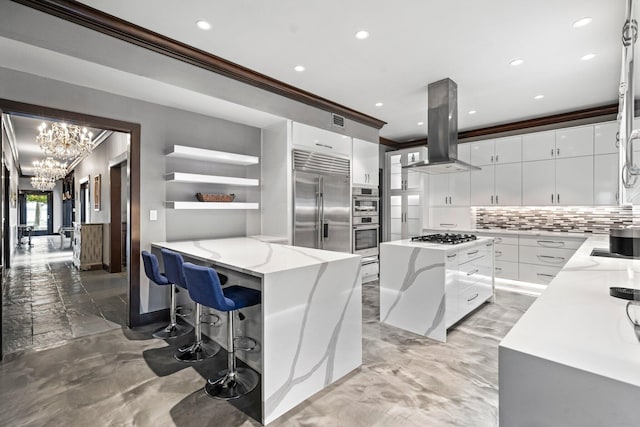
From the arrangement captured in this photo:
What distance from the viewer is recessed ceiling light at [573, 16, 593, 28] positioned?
8.13 ft

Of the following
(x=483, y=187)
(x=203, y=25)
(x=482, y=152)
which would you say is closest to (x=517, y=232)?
(x=483, y=187)

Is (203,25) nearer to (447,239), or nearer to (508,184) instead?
(447,239)

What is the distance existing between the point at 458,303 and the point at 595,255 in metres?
1.20

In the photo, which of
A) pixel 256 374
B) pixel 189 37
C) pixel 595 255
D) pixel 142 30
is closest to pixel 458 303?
pixel 595 255

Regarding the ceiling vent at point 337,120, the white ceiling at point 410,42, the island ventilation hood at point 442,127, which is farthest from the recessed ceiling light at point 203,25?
the island ventilation hood at point 442,127

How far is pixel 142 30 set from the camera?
8.58ft

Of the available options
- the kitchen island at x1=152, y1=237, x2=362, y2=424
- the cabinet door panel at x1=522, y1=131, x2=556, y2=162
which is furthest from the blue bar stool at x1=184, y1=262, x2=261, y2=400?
the cabinet door panel at x1=522, y1=131, x2=556, y2=162

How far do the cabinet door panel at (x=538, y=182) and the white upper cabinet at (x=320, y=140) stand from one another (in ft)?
9.55

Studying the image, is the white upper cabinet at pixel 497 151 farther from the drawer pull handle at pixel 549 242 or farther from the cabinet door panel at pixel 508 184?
the drawer pull handle at pixel 549 242

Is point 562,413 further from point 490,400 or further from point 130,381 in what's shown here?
point 130,381

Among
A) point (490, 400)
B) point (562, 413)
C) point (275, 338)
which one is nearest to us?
point (562, 413)

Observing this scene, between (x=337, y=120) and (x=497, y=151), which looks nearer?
(x=337, y=120)

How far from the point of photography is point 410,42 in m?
2.83

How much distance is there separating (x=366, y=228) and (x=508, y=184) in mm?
2482
